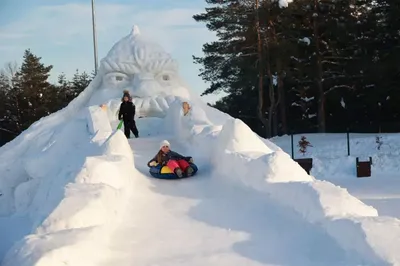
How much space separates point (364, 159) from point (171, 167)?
33.4 feet

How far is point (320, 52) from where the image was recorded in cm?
2794

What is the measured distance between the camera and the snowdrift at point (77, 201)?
531cm

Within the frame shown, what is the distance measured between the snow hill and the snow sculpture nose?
303cm

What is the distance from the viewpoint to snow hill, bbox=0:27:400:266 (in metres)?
5.58

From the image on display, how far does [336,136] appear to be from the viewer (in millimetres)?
25188

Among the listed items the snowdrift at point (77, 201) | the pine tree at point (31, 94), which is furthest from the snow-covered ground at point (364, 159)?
the pine tree at point (31, 94)

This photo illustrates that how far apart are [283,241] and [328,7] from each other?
22.9 m

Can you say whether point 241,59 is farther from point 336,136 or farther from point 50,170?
point 50,170

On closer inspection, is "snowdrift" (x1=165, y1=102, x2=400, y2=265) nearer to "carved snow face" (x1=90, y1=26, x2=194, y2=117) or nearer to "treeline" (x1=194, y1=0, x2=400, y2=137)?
"carved snow face" (x1=90, y1=26, x2=194, y2=117)

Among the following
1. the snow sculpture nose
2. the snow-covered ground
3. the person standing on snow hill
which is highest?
the snow sculpture nose

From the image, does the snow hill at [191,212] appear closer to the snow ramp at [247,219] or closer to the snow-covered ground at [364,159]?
the snow ramp at [247,219]

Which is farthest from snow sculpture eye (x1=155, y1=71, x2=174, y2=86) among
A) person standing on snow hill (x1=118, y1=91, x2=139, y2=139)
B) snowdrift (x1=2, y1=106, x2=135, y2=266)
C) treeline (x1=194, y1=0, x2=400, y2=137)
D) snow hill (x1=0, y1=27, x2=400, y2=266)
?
treeline (x1=194, y1=0, x2=400, y2=137)

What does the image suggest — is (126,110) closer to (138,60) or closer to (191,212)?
(138,60)

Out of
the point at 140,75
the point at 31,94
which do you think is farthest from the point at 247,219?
the point at 31,94
